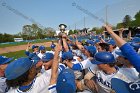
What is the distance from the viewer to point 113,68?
4.40 meters

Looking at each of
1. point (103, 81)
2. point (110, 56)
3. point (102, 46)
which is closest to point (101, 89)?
point (103, 81)

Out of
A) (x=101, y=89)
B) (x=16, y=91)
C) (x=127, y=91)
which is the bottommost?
(x=101, y=89)

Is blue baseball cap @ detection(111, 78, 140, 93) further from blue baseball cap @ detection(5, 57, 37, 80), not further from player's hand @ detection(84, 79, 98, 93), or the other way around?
player's hand @ detection(84, 79, 98, 93)

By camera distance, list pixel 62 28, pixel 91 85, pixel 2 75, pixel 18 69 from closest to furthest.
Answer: pixel 18 69 → pixel 2 75 → pixel 62 28 → pixel 91 85

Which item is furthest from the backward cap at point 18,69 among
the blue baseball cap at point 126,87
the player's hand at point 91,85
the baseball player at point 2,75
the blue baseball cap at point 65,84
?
the player's hand at point 91,85

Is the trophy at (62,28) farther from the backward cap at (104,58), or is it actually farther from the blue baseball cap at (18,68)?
the blue baseball cap at (18,68)

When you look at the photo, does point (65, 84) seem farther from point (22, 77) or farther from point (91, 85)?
point (91, 85)

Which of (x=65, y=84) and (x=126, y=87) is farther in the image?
(x=65, y=84)

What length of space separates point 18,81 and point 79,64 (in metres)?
3.41

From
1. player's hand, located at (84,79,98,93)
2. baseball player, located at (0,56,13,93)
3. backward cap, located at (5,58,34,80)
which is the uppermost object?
backward cap, located at (5,58,34,80)

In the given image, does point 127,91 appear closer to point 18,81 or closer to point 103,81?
point 18,81

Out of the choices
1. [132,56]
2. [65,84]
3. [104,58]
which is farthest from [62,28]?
[132,56]

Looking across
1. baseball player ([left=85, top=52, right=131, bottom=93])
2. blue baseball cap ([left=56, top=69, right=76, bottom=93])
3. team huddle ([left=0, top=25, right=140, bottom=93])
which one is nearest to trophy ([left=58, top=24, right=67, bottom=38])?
team huddle ([left=0, top=25, right=140, bottom=93])

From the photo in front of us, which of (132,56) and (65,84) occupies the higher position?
(132,56)
